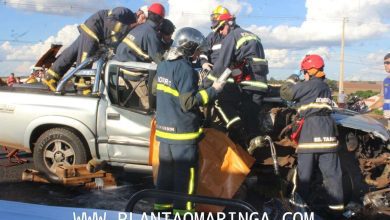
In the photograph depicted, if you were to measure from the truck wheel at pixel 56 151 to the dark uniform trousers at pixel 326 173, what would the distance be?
2690 millimetres

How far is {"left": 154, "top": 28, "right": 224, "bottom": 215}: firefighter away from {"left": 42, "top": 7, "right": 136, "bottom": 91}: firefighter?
9.53 feet

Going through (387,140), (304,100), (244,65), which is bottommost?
(387,140)

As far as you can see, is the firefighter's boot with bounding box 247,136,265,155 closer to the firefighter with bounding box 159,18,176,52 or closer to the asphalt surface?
the asphalt surface

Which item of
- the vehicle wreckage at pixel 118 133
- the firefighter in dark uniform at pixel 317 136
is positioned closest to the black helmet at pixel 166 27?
the vehicle wreckage at pixel 118 133

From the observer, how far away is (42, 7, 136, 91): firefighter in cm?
680

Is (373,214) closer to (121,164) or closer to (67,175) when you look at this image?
(121,164)

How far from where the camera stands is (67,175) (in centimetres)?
542

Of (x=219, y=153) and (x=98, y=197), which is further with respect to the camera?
(x=98, y=197)

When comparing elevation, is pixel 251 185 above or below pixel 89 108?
below

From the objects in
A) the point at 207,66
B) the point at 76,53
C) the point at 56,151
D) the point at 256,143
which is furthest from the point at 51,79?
the point at 256,143

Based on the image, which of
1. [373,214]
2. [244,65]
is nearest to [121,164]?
[244,65]

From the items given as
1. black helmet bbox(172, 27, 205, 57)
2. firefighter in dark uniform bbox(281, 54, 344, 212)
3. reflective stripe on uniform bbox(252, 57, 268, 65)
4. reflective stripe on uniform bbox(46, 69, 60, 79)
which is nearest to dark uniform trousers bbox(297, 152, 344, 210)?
firefighter in dark uniform bbox(281, 54, 344, 212)

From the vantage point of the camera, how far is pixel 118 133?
5547 mm

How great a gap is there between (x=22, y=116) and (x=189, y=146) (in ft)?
8.96
